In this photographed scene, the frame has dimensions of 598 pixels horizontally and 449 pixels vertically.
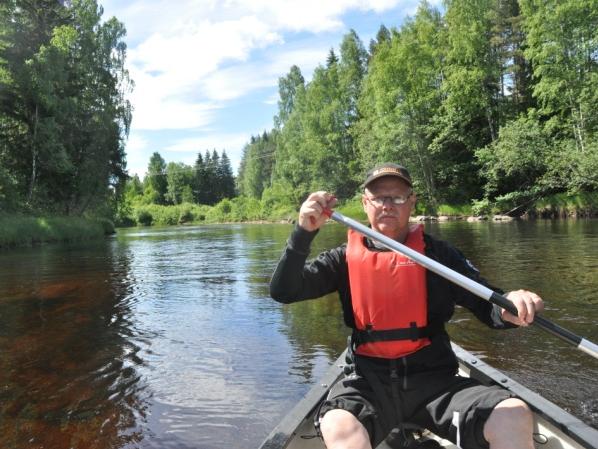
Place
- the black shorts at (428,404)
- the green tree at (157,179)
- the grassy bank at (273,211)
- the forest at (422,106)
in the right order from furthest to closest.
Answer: the green tree at (157,179), the grassy bank at (273,211), the forest at (422,106), the black shorts at (428,404)

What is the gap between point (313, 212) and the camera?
7.86ft

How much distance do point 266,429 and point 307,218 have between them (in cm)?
174

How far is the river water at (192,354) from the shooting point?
352 centimetres

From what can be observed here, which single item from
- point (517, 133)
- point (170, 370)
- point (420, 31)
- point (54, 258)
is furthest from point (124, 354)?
point (420, 31)

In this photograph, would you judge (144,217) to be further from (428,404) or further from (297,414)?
(428,404)

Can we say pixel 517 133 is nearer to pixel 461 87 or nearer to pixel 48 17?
pixel 461 87

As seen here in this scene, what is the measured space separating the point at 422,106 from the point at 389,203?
2988cm

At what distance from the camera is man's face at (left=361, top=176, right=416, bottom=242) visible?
2.55 metres

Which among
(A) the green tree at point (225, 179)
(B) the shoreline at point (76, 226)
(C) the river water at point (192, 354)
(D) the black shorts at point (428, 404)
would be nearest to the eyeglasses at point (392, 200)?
(D) the black shorts at point (428, 404)

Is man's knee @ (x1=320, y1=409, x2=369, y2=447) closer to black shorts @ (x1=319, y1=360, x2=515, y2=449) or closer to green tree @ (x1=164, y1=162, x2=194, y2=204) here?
black shorts @ (x1=319, y1=360, x2=515, y2=449)

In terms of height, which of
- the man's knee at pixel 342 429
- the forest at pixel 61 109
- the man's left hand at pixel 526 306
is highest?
the forest at pixel 61 109

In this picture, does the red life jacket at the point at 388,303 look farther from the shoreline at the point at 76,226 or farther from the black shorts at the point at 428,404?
the shoreline at the point at 76,226

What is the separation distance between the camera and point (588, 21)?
22953 millimetres

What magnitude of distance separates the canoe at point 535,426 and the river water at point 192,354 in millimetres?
889
